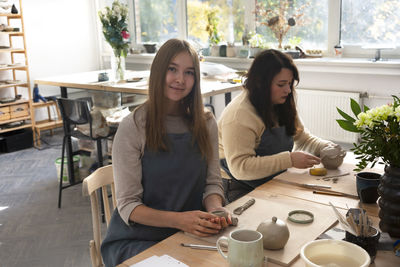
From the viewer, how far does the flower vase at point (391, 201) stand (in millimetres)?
1321

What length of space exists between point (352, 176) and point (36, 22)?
4949 mm

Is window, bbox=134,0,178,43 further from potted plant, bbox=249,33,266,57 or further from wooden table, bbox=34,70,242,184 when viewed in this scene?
wooden table, bbox=34,70,242,184

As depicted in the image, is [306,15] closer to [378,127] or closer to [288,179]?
[288,179]

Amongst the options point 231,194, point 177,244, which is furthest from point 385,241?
point 231,194

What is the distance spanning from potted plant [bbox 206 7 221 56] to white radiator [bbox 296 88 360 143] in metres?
1.18

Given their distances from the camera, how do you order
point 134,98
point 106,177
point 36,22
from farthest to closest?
point 36,22, point 134,98, point 106,177

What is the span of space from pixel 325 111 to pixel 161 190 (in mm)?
3003

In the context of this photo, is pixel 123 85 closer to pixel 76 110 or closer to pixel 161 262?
pixel 76 110

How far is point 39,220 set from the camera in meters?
3.38

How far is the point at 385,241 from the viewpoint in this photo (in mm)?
1294

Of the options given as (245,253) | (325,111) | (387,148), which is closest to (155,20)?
(325,111)

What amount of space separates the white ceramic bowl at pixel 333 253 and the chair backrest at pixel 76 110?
97.2 inches

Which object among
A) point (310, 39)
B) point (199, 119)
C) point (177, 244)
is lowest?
point (177, 244)

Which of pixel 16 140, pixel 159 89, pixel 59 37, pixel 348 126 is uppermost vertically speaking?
pixel 59 37
